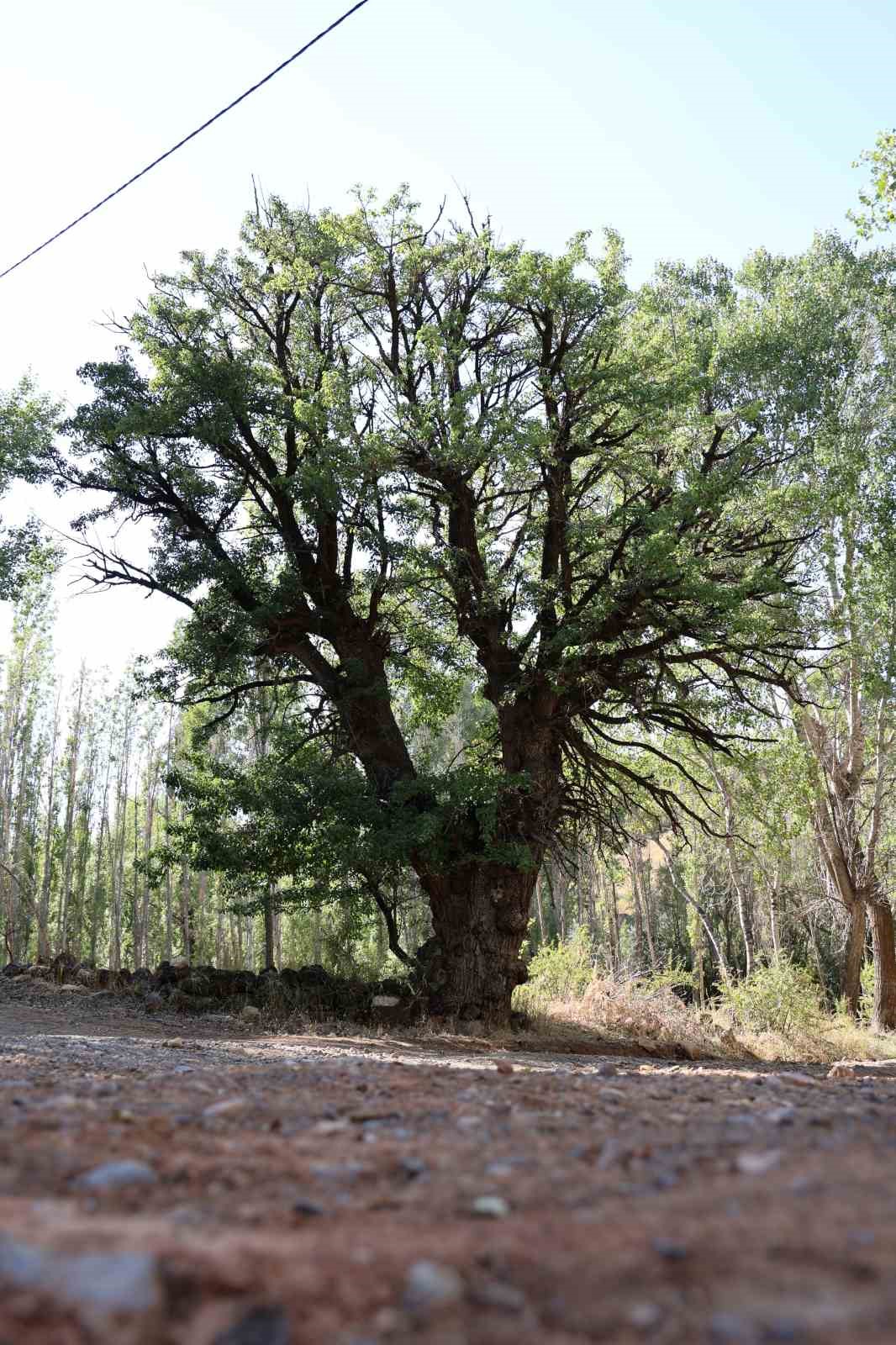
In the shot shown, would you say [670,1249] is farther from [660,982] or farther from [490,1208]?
[660,982]

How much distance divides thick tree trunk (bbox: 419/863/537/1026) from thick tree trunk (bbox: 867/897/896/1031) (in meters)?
8.53

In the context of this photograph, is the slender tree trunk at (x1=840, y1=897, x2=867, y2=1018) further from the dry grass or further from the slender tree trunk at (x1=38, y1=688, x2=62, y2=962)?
the slender tree trunk at (x1=38, y1=688, x2=62, y2=962)

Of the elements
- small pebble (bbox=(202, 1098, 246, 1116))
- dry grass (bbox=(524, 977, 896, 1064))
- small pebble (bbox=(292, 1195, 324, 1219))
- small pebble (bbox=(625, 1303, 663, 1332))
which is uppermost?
small pebble (bbox=(625, 1303, 663, 1332))

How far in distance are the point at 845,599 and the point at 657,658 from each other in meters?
5.85

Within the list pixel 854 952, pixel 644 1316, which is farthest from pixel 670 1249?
pixel 854 952

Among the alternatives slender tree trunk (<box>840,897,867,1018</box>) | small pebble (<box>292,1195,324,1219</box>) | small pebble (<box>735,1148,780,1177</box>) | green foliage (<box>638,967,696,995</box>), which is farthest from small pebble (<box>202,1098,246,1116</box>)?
slender tree trunk (<box>840,897,867,1018</box>)

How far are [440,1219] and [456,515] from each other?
1217 centimetres

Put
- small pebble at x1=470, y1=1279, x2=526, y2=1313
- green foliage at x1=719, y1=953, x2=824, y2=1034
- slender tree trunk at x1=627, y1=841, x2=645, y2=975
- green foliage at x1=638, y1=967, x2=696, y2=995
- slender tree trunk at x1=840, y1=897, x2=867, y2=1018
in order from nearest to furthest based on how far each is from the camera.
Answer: small pebble at x1=470, y1=1279, x2=526, y2=1313
green foliage at x1=719, y1=953, x2=824, y2=1034
green foliage at x1=638, y1=967, x2=696, y2=995
slender tree trunk at x1=840, y1=897, x2=867, y2=1018
slender tree trunk at x1=627, y1=841, x2=645, y2=975

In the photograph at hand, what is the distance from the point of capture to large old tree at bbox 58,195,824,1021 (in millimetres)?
12734

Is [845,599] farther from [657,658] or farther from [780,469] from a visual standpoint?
[657,658]

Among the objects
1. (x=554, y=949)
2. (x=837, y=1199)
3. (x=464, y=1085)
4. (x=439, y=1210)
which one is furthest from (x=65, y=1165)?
(x=554, y=949)

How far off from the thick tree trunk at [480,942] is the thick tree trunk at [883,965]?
8534 mm

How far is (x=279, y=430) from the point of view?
15.3 m

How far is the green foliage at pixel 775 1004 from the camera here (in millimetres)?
15750
